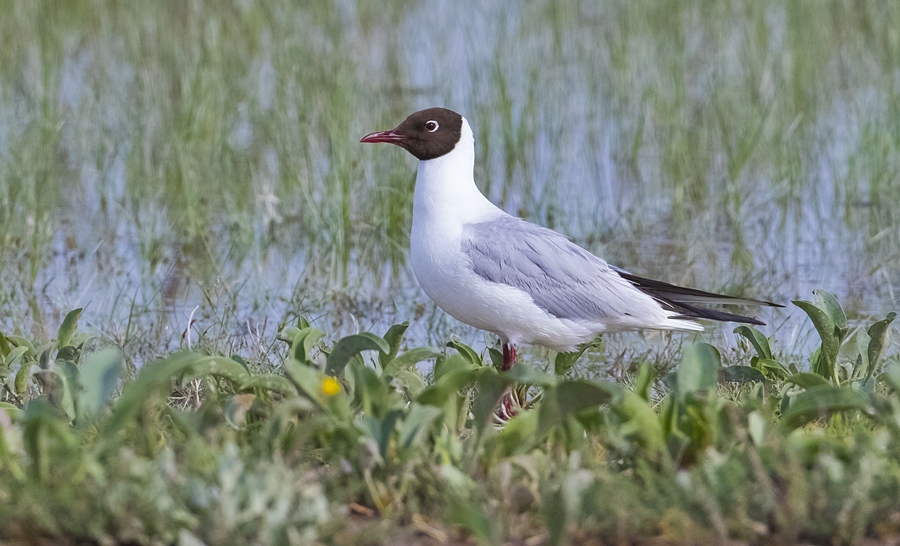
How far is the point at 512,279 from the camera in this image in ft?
13.9

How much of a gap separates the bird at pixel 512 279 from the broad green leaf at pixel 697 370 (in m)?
1.08

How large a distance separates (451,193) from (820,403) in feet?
6.11

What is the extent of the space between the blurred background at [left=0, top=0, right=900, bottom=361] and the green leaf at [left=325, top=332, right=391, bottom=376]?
134cm

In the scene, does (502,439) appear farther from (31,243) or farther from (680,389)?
(31,243)

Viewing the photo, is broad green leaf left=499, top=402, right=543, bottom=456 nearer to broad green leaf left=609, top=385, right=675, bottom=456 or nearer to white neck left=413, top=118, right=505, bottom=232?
broad green leaf left=609, top=385, right=675, bottom=456

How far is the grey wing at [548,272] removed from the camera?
13.9ft

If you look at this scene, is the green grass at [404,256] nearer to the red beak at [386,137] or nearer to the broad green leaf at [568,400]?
the broad green leaf at [568,400]

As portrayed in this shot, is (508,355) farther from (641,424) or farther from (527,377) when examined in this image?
(527,377)

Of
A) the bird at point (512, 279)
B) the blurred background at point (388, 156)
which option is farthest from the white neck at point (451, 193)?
the blurred background at point (388, 156)

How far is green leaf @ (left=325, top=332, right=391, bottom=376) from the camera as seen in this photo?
3.23 m

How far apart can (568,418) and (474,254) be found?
55.1 inches

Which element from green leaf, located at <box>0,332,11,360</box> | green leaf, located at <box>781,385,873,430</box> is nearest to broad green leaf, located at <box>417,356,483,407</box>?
green leaf, located at <box>781,385,873,430</box>

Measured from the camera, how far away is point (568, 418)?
9.56ft

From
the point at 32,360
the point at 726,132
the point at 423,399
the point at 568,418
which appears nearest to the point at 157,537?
the point at 423,399
